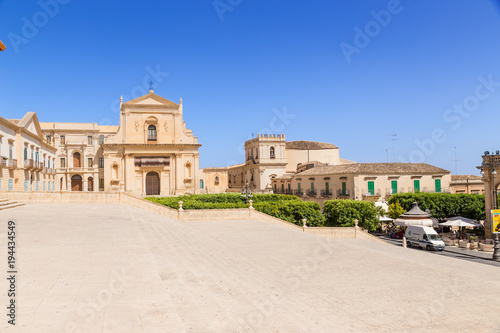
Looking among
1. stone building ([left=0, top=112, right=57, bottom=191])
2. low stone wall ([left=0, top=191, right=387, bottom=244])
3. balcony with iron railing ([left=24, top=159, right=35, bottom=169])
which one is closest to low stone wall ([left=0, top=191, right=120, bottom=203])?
low stone wall ([left=0, top=191, right=387, bottom=244])

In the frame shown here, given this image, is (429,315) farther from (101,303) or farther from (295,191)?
(295,191)

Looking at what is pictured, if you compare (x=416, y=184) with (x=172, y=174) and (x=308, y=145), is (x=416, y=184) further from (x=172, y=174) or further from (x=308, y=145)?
(x=172, y=174)

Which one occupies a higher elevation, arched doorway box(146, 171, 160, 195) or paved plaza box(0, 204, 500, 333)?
arched doorway box(146, 171, 160, 195)

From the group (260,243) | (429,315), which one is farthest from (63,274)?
(260,243)

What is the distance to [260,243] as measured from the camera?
1656cm

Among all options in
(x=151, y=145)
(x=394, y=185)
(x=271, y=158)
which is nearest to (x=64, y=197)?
(x=151, y=145)

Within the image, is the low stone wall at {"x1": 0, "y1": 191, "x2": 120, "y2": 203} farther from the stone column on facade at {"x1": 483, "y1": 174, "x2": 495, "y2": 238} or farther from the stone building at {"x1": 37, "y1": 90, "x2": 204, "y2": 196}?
the stone column on facade at {"x1": 483, "y1": 174, "x2": 495, "y2": 238}

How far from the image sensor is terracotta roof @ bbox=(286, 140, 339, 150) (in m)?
65.4

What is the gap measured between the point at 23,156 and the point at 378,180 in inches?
1328

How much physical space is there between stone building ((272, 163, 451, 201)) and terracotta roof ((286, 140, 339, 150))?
20.1 metres

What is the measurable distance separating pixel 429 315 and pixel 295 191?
1695 inches

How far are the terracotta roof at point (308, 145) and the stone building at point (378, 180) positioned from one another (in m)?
20.1

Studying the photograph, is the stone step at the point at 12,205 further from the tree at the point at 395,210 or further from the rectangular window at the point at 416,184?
the rectangular window at the point at 416,184

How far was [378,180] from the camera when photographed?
A: 134ft
